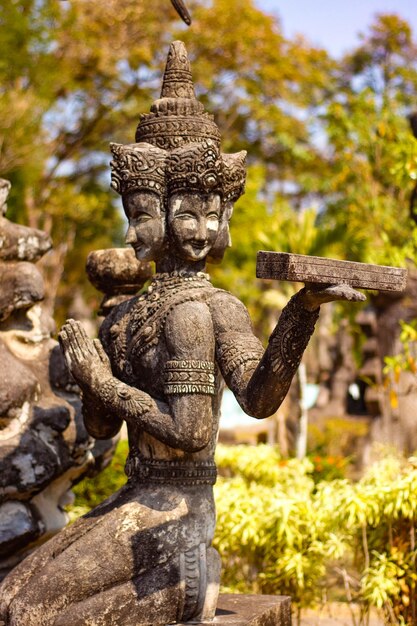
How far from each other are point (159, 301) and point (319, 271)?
0.98 meters

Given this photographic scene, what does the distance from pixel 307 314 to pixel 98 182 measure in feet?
70.3

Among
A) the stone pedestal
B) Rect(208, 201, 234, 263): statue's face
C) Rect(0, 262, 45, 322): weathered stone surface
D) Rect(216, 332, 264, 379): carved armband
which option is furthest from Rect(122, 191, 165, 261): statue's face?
the stone pedestal

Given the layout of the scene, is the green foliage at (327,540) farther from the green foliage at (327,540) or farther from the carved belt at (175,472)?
the carved belt at (175,472)

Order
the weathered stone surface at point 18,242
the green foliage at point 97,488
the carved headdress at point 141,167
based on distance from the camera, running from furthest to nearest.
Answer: the green foliage at point 97,488, the weathered stone surface at point 18,242, the carved headdress at point 141,167

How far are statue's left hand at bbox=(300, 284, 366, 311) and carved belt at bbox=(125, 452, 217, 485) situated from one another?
0.94 m

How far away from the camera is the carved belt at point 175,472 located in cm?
414

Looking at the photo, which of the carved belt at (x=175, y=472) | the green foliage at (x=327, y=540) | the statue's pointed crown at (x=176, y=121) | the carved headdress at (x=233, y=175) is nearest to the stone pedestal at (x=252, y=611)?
the carved belt at (x=175, y=472)

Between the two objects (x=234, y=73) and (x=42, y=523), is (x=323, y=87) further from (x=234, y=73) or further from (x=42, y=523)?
(x=42, y=523)

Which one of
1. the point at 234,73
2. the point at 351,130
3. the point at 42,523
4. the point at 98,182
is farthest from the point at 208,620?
the point at 98,182

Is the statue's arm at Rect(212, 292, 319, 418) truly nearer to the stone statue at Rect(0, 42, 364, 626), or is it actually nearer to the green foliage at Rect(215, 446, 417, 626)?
the stone statue at Rect(0, 42, 364, 626)

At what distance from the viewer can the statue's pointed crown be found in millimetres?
4363

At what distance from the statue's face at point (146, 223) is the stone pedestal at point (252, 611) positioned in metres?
1.60

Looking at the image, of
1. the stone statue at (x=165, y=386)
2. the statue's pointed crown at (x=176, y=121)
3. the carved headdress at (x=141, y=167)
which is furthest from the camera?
the statue's pointed crown at (x=176, y=121)

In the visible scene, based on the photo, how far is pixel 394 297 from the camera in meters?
13.6
